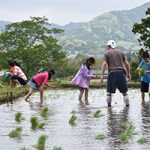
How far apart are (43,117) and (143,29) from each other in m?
38.3

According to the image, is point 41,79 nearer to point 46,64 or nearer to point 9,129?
point 9,129

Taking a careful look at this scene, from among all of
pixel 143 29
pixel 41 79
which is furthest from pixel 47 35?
pixel 41 79

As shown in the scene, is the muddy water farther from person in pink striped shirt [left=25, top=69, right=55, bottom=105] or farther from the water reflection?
person in pink striped shirt [left=25, top=69, right=55, bottom=105]

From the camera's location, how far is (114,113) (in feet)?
42.8

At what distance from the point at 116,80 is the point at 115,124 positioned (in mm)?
4550

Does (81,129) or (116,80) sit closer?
(81,129)

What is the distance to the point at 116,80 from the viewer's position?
15.0 m

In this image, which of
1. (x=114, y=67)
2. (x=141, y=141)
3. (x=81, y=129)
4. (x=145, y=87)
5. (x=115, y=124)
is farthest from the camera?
(x=145, y=87)

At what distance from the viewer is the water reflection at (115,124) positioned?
313 inches

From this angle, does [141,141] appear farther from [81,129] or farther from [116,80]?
[116,80]

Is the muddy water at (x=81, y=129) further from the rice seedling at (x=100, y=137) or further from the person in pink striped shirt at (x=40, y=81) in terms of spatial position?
the person in pink striped shirt at (x=40, y=81)

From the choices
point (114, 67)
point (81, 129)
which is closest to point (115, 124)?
point (81, 129)

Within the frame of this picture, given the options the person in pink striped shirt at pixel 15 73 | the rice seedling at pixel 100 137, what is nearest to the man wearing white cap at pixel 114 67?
the rice seedling at pixel 100 137

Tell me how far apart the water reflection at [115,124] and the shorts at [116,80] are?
704 mm
